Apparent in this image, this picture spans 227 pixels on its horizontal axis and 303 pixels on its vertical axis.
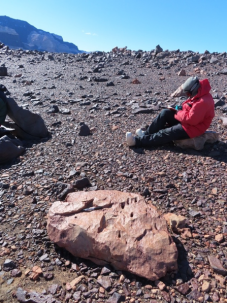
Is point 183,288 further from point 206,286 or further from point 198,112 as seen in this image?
point 198,112

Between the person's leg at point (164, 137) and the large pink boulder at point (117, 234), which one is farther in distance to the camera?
the person's leg at point (164, 137)

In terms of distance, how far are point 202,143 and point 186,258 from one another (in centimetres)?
299

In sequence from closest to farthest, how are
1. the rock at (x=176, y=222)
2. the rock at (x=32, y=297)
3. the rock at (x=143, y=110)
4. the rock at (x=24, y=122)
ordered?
the rock at (x=32, y=297) → the rock at (x=176, y=222) → the rock at (x=24, y=122) → the rock at (x=143, y=110)

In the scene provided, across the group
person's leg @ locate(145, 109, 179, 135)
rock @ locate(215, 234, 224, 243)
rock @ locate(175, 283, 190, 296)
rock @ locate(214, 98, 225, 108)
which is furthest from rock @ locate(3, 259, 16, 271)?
rock @ locate(214, 98, 225, 108)

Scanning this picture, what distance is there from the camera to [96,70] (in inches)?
627

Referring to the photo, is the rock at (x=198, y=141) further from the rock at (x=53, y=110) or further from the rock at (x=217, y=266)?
the rock at (x=53, y=110)

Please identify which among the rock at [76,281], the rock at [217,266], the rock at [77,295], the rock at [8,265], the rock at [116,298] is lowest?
the rock at [8,265]

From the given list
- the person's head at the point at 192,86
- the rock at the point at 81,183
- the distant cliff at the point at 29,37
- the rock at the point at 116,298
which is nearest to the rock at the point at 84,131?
the rock at the point at 81,183

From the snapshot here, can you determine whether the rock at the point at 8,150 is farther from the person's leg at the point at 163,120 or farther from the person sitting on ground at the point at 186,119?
the person's leg at the point at 163,120

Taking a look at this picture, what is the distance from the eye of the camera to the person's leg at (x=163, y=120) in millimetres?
5949

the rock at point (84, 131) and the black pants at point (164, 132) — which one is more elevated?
the black pants at point (164, 132)

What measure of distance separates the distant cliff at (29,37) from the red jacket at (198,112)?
45.4 metres

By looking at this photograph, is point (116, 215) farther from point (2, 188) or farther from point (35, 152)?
point (35, 152)

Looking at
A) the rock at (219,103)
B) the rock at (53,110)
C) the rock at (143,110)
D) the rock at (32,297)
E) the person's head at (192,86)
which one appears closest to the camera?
the rock at (32,297)
